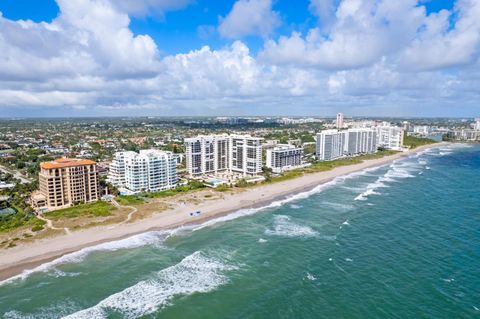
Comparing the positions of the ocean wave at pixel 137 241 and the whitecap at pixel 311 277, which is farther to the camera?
the ocean wave at pixel 137 241

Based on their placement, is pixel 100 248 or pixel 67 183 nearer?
pixel 100 248

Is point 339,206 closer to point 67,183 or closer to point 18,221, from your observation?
point 67,183

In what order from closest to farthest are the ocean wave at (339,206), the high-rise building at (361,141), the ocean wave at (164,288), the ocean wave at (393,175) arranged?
the ocean wave at (164,288) → the ocean wave at (339,206) → the ocean wave at (393,175) → the high-rise building at (361,141)

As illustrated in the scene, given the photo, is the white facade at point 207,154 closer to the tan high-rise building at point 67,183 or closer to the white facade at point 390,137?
the tan high-rise building at point 67,183

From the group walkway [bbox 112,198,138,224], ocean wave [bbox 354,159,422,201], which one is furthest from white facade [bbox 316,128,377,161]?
walkway [bbox 112,198,138,224]

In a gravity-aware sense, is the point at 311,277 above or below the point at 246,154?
below

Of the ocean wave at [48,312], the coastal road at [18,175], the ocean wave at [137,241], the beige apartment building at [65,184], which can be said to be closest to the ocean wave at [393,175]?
the ocean wave at [137,241]

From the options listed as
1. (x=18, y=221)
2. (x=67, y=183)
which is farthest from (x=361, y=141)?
(x=18, y=221)

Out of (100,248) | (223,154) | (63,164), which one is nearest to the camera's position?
(100,248)
